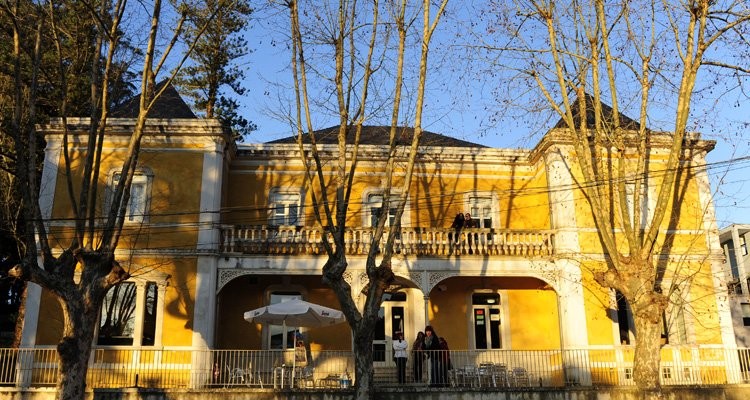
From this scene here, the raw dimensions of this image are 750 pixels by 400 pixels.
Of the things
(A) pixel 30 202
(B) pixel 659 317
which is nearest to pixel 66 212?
(A) pixel 30 202

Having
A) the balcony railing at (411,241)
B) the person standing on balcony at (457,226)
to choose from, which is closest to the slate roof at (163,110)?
the balcony railing at (411,241)

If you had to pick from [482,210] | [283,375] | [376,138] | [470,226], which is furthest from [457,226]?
[283,375]

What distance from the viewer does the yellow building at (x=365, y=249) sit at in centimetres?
1861

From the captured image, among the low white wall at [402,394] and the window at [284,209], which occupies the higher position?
the window at [284,209]

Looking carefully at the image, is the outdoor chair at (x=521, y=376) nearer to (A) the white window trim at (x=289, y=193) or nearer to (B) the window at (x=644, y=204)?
(B) the window at (x=644, y=204)

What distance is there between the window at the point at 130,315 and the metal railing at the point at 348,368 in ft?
1.30

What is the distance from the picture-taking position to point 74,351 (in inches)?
510

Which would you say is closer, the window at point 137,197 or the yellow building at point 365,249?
the yellow building at point 365,249

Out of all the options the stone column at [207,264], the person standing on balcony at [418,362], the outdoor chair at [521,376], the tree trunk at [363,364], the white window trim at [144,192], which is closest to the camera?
the tree trunk at [363,364]

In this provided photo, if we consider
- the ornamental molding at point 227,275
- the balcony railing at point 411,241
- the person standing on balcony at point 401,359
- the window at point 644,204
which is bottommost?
the person standing on balcony at point 401,359

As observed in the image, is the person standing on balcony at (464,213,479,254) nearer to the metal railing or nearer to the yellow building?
the yellow building

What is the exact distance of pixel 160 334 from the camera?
18.1 meters

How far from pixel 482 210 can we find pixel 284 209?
6.28m

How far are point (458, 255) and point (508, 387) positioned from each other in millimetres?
4727
